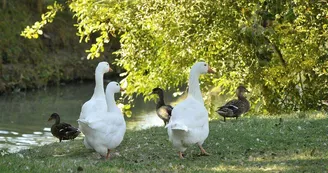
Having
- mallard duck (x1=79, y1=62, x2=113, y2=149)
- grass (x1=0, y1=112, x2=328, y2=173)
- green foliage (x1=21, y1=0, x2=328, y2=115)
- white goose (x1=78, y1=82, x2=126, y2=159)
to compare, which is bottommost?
grass (x1=0, y1=112, x2=328, y2=173)

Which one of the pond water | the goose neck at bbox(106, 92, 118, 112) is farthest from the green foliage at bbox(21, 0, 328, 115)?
the goose neck at bbox(106, 92, 118, 112)

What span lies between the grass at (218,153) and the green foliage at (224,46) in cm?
422

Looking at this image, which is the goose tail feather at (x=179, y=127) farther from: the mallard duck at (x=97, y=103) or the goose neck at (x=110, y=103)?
the goose neck at (x=110, y=103)

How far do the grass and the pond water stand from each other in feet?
19.7

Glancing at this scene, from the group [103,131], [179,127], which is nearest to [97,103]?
[103,131]

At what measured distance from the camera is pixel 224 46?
22.2 m

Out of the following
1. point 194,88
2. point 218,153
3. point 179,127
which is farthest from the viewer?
point 194,88

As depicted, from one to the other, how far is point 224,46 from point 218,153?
954cm

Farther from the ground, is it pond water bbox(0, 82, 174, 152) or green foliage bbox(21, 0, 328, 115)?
green foliage bbox(21, 0, 328, 115)

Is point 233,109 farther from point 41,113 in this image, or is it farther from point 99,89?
point 41,113

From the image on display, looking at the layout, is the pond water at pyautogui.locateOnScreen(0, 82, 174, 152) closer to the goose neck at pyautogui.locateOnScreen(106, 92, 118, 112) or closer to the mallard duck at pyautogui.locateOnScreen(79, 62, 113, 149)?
the mallard duck at pyautogui.locateOnScreen(79, 62, 113, 149)

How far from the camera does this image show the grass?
1127 centimetres

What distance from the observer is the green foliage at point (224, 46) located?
20656mm

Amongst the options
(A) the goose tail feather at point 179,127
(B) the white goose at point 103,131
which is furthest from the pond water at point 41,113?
(A) the goose tail feather at point 179,127
